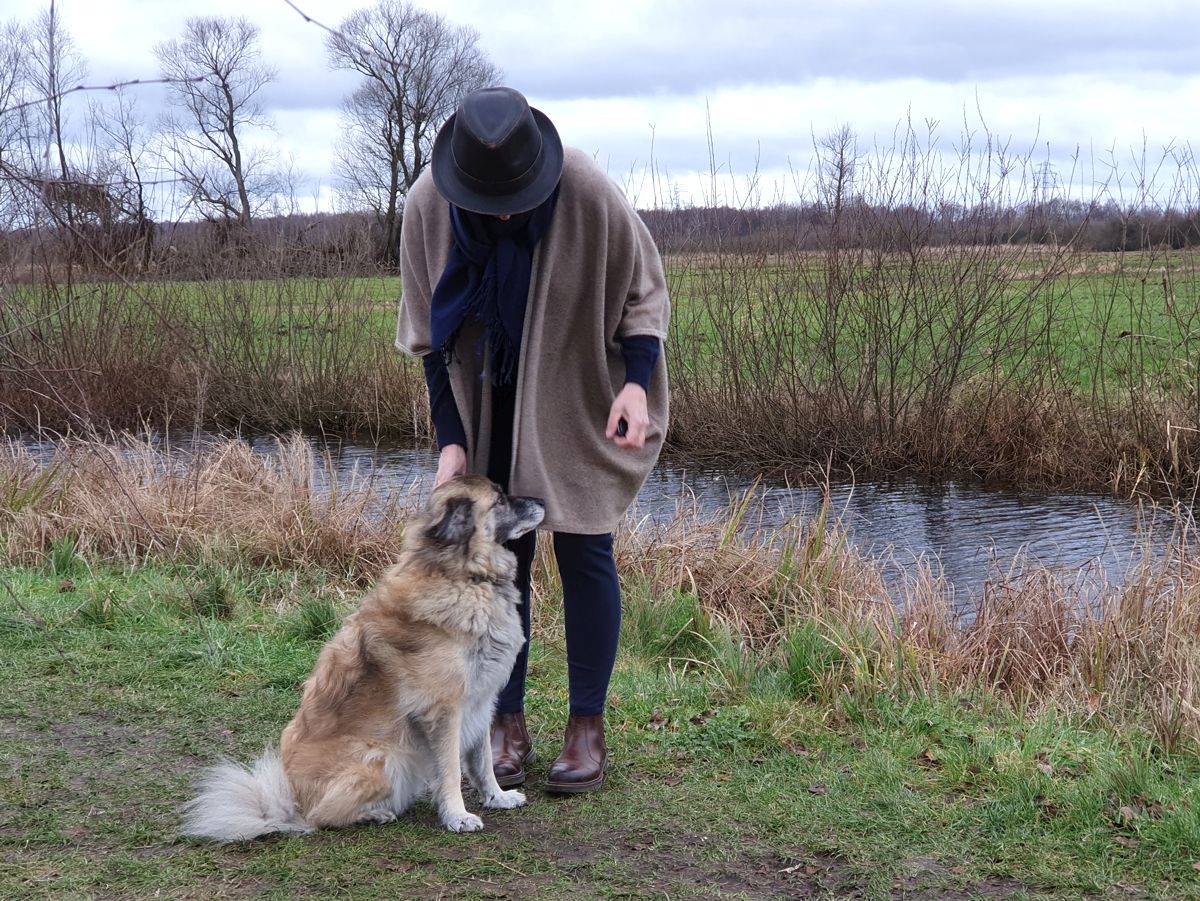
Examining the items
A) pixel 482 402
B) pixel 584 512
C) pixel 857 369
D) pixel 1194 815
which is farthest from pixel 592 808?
pixel 857 369

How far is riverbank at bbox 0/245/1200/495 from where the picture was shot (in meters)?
10.7

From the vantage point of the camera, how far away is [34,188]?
2604 millimetres

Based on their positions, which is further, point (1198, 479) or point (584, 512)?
point (1198, 479)

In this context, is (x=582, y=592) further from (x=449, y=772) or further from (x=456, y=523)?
(x=449, y=772)

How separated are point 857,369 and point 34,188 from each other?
414 inches

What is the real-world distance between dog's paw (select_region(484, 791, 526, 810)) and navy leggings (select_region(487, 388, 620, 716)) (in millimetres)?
343

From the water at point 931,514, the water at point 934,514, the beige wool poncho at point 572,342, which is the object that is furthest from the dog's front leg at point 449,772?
the water at point 934,514

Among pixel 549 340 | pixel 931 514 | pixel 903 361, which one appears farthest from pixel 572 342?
pixel 903 361

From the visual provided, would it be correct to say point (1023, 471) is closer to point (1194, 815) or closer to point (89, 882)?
point (1194, 815)

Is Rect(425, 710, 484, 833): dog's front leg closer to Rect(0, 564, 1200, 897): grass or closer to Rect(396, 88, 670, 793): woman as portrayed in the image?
Rect(0, 564, 1200, 897): grass

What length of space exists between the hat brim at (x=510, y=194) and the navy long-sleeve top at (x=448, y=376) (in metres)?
0.56

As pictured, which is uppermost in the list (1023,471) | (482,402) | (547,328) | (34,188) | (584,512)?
(34,188)

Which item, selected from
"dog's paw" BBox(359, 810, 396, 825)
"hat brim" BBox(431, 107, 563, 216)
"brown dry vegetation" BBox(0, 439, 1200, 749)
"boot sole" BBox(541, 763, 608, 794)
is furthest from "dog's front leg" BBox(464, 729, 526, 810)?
"hat brim" BBox(431, 107, 563, 216)

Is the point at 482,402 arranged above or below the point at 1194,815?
above
